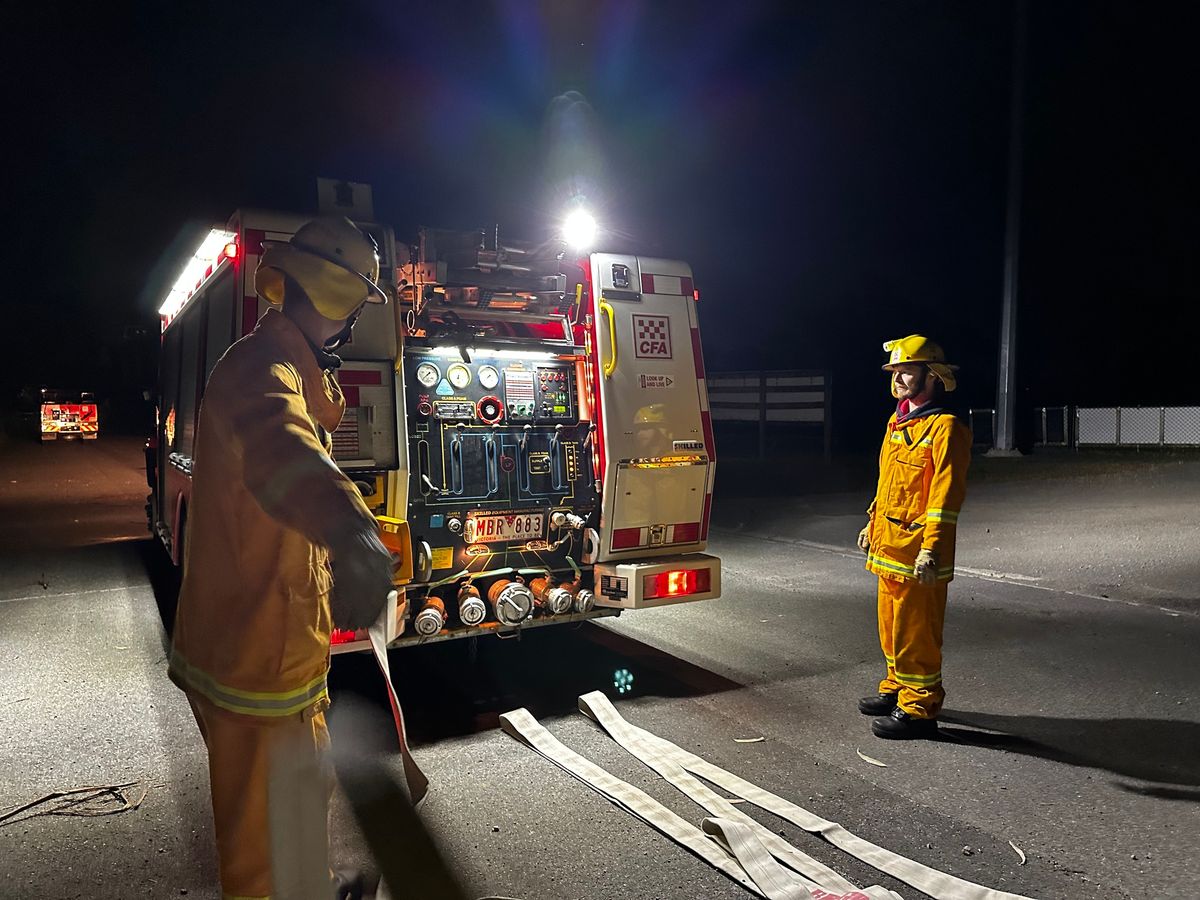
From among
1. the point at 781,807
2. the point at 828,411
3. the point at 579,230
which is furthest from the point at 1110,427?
the point at 781,807

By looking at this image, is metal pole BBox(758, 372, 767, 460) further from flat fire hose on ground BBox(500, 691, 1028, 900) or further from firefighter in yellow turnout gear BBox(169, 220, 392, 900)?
firefighter in yellow turnout gear BBox(169, 220, 392, 900)

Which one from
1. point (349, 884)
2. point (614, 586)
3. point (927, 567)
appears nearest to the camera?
point (349, 884)

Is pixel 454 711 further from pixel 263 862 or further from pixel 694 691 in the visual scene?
pixel 263 862

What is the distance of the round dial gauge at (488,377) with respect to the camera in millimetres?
5555

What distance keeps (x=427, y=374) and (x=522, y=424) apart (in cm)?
68

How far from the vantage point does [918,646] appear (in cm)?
475

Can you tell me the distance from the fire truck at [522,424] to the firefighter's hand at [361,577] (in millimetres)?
2923

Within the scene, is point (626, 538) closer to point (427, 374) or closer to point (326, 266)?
point (427, 374)

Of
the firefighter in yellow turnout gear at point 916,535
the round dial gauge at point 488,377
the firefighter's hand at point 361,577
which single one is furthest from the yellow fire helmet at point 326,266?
the firefighter in yellow turnout gear at point 916,535

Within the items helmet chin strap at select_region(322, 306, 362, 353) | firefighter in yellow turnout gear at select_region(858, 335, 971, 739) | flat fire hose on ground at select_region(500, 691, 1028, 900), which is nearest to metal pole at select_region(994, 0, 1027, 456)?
firefighter in yellow turnout gear at select_region(858, 335, 971, 739)

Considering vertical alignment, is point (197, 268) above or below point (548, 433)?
above

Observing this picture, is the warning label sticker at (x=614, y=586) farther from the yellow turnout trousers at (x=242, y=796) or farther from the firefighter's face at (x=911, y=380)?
the yellow turnout trousers at (x=242, y=796)

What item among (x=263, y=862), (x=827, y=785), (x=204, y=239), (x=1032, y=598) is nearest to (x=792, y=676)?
(x=827, y=785)

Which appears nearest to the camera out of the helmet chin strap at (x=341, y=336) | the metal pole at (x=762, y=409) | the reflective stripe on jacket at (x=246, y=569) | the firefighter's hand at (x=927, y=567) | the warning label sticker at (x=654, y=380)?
the reflective stripe on jacket at (x=246, y=569)
